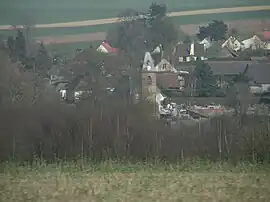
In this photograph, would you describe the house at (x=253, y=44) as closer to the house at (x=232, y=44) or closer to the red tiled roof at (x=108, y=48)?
the house at (x=232, y=44)

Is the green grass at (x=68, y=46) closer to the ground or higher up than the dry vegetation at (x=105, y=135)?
higher up

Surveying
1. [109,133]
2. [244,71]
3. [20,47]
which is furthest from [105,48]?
[244,71]

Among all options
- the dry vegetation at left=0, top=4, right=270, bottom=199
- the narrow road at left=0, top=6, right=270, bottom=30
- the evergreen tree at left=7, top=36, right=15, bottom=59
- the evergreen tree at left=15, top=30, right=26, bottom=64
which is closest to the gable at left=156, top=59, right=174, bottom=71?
the dry vegetation at left=0, top=4, right=270, bottom=199

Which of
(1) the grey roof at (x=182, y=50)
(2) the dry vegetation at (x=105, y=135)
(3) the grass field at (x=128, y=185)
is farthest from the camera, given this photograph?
(1) the grey roof at (x=182, y=50)

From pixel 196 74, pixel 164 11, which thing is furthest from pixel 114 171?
pixel 164 11

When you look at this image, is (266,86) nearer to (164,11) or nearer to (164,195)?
(164,11)

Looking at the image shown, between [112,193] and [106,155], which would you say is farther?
[106,155]

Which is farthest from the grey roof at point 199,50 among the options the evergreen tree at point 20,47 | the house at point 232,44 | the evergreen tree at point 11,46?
the evergreen tree at point 11,46
